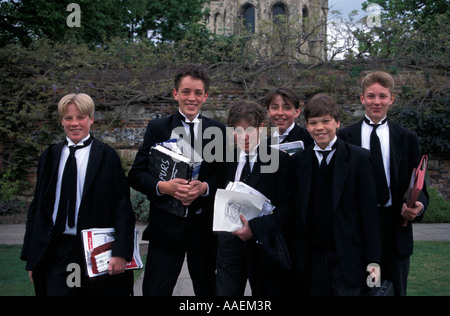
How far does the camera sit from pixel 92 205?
2789mm

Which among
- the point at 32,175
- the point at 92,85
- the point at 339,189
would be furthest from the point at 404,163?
the point at 32,175

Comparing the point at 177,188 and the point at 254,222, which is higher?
the point at 177,188

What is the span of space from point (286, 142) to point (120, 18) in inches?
528

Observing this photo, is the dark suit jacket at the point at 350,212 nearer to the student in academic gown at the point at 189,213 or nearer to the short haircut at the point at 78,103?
the student in academic gown at the point at 189,213

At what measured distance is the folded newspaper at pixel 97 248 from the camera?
261 centimetres

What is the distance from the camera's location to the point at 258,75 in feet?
32.4

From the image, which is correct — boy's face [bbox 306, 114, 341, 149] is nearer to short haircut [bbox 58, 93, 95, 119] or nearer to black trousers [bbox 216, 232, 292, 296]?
black trousers [bbox 216, 232, 292, 296]

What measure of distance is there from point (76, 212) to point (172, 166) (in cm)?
73

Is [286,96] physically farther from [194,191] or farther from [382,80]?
[194,191]

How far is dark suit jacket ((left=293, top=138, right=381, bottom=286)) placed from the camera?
2.52 meters

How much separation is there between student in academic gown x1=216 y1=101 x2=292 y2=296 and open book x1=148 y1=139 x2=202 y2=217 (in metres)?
0.34

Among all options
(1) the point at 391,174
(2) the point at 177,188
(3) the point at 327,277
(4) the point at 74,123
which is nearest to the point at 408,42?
(1) the point at 391,174
